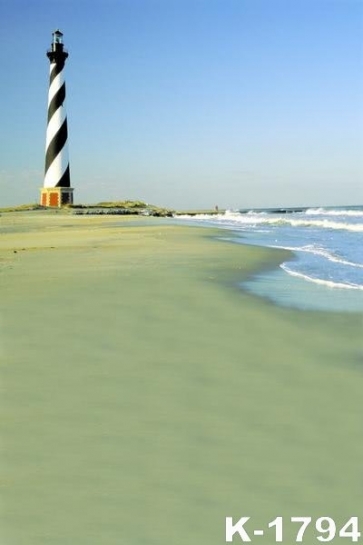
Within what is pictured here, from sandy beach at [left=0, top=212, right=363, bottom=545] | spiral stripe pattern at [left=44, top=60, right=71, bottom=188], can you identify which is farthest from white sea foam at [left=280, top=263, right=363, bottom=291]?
spiral stripe pattern at [left=44, top=60, right=71, bottom=188]

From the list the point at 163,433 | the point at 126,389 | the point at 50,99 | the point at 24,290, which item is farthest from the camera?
the point at 50,99

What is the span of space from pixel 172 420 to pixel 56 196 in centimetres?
4407

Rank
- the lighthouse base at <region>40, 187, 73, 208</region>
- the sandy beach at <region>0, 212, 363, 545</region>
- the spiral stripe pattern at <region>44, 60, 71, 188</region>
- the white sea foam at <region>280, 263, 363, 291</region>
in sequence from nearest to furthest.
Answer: the sandy beach at <region>0, 212, 363, 545</region>
the white sea foam at <region>280, 263, 363, 291</region>
the spiral stripe pattern at <region>44, 60, 71, 188</region>
the lighthouse base at <region>40, 187, 73, 208</region>

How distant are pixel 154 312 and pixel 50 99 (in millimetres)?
42564

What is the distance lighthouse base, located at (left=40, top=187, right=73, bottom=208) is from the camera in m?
45.0

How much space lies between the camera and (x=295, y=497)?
1966 millimetres

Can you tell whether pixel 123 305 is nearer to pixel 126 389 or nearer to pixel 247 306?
pixel 247 306

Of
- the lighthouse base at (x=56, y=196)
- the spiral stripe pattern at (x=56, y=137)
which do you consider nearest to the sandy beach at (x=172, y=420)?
the spiral stripe pattern at (x=56, y=137)

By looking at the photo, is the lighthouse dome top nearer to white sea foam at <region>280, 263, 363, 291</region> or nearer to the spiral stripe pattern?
the spiral stripe pattern

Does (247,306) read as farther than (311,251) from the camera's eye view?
No

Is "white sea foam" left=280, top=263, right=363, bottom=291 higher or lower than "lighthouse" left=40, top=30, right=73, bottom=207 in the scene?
lower

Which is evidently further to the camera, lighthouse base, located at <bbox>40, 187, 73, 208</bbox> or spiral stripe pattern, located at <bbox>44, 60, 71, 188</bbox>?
lighthouse base, located at <bbox>40, 187, 73, 208</bbox>

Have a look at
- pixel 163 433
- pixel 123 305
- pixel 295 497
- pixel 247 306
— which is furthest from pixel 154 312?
pixel 295 497

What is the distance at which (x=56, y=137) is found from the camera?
43.4m
